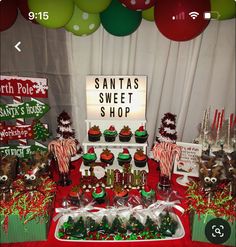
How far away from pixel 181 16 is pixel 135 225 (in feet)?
3.24

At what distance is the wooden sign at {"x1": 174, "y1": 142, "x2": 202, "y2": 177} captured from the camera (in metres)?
1.92

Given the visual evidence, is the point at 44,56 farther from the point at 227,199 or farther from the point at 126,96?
the point at 227,199

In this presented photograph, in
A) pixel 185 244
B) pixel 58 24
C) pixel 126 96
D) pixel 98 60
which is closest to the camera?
pixel 185 244

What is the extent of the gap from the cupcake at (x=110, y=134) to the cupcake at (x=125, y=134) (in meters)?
0.04

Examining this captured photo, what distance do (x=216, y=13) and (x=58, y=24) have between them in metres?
0.80

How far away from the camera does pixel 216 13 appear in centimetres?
167

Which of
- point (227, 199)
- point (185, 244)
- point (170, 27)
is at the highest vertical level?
point (170, 27)

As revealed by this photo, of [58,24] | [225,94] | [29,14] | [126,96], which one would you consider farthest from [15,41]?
[225,94]

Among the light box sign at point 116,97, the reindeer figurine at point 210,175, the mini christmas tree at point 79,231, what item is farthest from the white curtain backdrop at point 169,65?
the mini christmas tree at point 79,231

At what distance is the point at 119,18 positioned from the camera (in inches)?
68.8

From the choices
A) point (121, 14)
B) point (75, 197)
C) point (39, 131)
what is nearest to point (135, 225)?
point (75, 197)

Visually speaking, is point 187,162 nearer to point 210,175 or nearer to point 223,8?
point 210,175

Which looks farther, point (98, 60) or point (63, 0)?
point (98, 60)

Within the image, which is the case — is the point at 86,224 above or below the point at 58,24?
below
